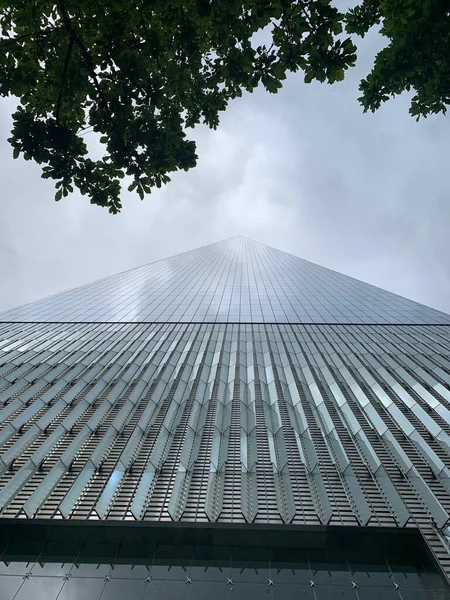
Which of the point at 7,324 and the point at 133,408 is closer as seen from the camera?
the point at 133,408

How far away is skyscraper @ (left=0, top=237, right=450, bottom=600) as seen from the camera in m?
6.97

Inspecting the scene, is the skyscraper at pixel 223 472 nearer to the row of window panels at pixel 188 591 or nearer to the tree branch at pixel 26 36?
the row of window panels at pixel 188 591

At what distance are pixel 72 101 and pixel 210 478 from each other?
30.6ft

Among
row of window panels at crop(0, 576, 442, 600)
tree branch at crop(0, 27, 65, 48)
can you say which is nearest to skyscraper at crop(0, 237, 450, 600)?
row of window panels at crop(0, 576, 442, 600)

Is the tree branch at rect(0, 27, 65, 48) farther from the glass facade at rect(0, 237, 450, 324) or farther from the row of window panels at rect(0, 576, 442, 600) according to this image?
the glass facade at rect(0, 237, 450, 324)

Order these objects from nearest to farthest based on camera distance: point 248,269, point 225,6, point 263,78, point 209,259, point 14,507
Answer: point 225,6, point 263,78, point 14,507, point 248,269, point 209,259

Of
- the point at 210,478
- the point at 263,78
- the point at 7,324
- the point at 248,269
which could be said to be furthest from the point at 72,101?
the point at 248,269

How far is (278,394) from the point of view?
13.7 m

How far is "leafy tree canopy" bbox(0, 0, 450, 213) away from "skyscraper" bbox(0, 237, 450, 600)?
723cm

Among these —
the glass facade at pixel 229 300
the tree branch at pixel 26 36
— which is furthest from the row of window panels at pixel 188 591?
the glass facade at pixel 229 300

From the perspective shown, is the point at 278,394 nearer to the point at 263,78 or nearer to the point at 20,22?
the point at 263,78

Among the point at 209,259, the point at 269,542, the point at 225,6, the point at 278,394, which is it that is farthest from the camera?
the point at 209,259

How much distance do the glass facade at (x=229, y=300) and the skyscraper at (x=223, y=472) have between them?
915 cm

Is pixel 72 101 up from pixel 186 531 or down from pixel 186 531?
up
